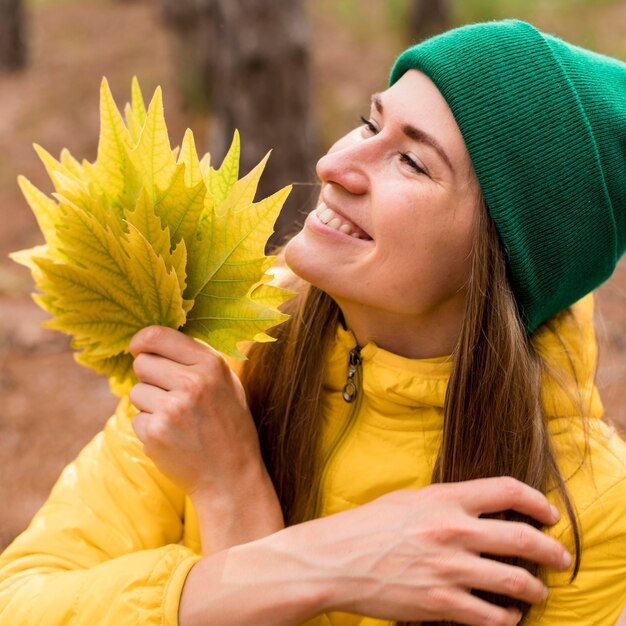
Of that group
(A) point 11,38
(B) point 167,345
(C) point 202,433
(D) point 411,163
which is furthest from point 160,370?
(A) point 11,38

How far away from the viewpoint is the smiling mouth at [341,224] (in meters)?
1.95

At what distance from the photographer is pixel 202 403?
1.92m

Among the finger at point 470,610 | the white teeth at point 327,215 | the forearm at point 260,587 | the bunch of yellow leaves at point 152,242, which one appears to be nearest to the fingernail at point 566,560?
the finger at point 470,610

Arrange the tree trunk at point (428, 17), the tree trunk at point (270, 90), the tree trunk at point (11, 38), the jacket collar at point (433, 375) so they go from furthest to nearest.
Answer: the tree trunk at point (11, 38) < the tree trunk at point (428, 17) < the tree trunk at point (270, 90) < the jacket collar at point (433, 375)

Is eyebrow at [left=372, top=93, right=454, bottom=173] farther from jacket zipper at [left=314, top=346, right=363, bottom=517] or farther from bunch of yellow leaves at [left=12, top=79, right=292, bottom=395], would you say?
jacket zipper at [left=314, top=346, right=363, bottom=517]

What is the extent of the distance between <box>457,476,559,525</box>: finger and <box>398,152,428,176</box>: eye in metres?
0.69

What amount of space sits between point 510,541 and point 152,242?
3.18ft

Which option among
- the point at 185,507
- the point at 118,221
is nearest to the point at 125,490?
the point at 185,507

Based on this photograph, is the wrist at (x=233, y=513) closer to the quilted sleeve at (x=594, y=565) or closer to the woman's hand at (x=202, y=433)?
the woman's hand at (x=202, y=433)

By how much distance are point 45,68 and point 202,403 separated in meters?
9.66

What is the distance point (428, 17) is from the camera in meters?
8.86

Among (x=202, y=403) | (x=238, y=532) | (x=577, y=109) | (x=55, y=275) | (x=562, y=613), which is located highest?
(x=577, y=109)

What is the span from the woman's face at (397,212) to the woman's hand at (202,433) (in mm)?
325

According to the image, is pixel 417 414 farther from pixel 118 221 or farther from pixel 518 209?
pixel 118 221
